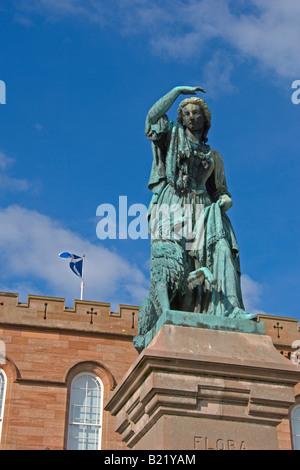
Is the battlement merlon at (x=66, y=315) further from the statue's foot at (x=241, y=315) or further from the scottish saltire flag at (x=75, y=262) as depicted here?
the statue's foot at (x=241, y=315)

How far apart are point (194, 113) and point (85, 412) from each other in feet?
62.8

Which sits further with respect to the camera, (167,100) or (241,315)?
(167,100)

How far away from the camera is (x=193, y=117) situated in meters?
7.46

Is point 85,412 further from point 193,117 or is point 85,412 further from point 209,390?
point 209,390

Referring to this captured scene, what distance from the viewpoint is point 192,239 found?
691cm

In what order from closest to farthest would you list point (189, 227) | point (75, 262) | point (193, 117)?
point (189, 227) < point (193, 117) < point (75, 262)

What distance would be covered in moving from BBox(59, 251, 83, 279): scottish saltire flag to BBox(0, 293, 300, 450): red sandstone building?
2.49 metres

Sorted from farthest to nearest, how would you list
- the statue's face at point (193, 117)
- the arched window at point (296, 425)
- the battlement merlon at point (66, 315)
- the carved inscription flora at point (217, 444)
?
the arched window at point (296, 425), the battlement merlon at point (66, 315), the statue's face at point (193, 117), the carved inscription flora at point (217, 444)

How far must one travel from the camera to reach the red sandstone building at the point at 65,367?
24.4 m

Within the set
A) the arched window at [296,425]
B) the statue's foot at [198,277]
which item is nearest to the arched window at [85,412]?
the arched window at [296,425]

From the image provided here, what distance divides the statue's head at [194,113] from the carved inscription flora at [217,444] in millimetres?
3158

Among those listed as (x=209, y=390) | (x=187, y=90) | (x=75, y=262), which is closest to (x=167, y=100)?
(x=187, y=90)

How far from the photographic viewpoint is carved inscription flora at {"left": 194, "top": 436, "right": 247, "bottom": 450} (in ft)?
18.4
